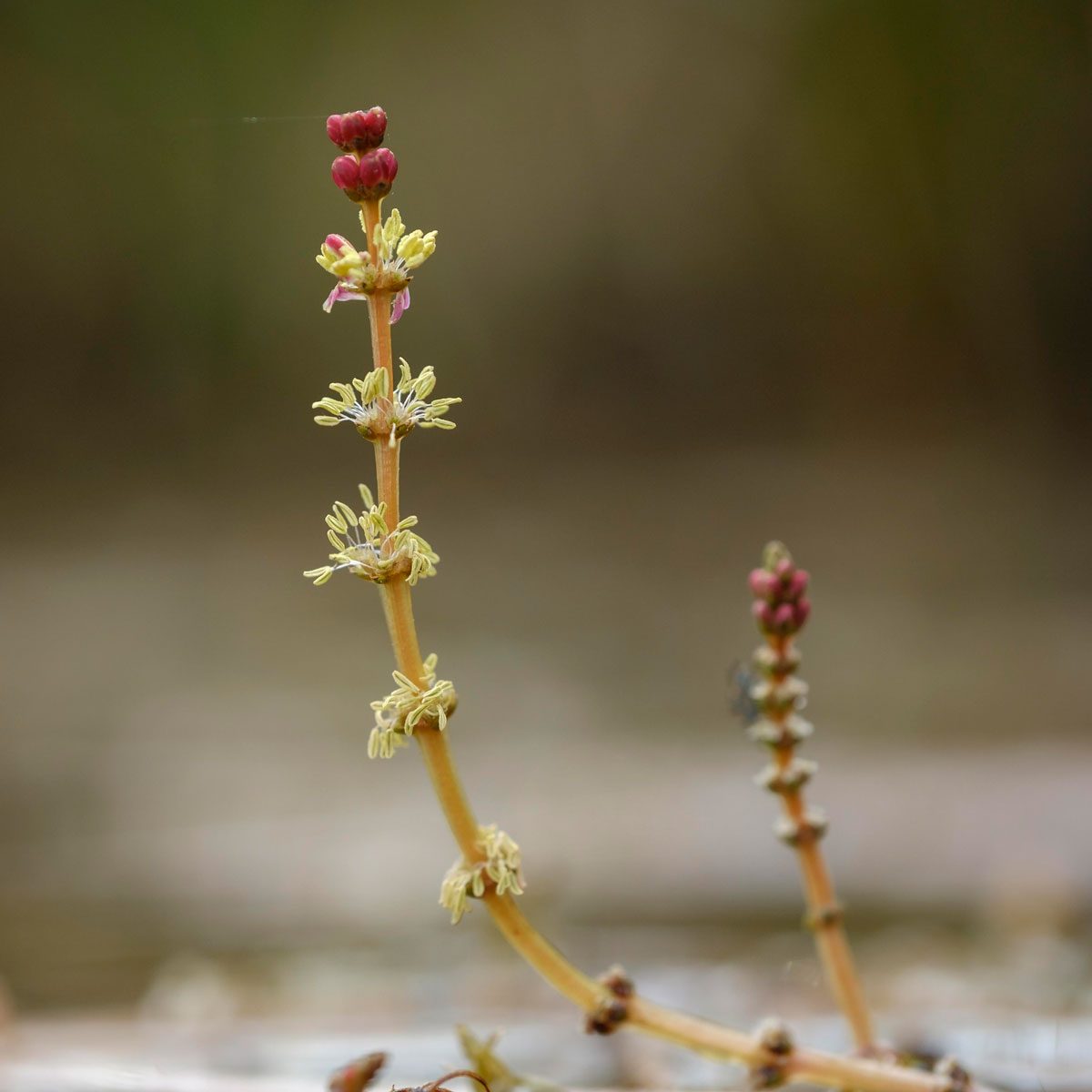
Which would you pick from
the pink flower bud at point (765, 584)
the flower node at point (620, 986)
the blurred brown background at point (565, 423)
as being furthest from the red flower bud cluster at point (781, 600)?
the blurred brown background at point (565, 423)

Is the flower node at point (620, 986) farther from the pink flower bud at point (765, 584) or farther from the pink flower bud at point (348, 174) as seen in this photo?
the pink flower bud at point (348, 174)

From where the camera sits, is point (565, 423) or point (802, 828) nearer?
point (802, 828)

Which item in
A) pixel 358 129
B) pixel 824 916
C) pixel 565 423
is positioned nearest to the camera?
pixel 358 129

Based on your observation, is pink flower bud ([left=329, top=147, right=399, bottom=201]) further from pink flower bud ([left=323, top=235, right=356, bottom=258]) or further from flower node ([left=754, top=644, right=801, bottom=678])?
flower node ([left=754, top=644, right=801, bottom=678])

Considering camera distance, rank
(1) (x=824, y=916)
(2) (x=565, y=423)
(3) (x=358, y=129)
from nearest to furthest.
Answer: (3) (x=358, y=129) → (1) (x=824, y=916) → (2) (x=565, y=423)

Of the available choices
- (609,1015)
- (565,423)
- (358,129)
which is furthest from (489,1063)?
(565,423)

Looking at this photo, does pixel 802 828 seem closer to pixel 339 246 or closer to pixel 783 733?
pixel 783 733

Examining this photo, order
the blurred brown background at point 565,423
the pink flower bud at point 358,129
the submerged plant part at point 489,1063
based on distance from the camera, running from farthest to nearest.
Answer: the blurred brown background at point 565,423 < the submerged plant part at point 489,1063 < the pink flower bud at point 358,129

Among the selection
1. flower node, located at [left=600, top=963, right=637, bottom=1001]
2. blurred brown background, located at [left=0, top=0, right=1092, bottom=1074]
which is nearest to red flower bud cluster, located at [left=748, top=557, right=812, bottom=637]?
flower node, located at [left=600, top=963, right=637, bottom=1001]
